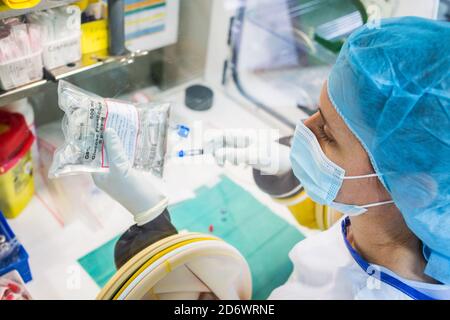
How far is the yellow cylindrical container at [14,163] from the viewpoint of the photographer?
1129 mm

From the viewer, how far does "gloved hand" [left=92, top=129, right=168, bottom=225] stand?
0.80 m

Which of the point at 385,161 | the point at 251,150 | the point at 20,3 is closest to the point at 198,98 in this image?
the point at 251,150

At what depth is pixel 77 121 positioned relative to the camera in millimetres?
756

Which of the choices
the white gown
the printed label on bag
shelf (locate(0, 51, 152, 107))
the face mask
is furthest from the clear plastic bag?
the white gown

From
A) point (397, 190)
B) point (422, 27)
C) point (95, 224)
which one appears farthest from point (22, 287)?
point (422, 27)

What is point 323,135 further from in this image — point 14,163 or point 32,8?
point 14,163

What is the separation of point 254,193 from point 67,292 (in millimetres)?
637

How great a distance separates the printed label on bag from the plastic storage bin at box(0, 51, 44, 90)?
0.89 feet

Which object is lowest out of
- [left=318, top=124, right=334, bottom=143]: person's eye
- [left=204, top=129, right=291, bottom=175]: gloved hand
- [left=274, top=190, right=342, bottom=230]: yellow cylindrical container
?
[left=274, top=190, right=342, bottom=230]: yellow cylindrical container

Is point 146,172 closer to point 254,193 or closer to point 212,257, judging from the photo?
point 212,257

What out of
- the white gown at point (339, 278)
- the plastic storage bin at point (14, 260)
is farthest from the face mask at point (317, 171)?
the plastic storage bin at point (14, 260)

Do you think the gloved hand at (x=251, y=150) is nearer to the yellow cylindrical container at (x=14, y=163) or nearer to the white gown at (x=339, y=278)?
the white gown at (x=339, y=278)

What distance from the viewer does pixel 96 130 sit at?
0.77m

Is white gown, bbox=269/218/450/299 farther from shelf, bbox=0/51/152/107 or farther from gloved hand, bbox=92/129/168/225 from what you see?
shelf, bbox=0/51/152/107
